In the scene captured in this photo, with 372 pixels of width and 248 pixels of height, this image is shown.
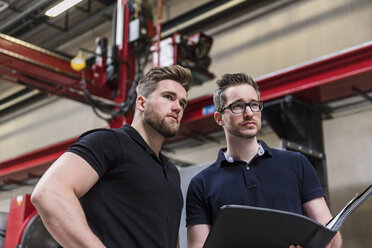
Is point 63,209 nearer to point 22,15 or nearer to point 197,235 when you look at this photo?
point 197,235

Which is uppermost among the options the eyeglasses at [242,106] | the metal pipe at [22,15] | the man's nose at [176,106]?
the metal pipe at [22,15]

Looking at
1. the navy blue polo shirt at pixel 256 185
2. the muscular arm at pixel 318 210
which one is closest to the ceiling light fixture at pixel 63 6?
the navy blue polo shirt at pixel 256 185

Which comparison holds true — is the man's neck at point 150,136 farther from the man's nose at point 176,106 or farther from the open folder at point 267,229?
the open folder at point 267,229

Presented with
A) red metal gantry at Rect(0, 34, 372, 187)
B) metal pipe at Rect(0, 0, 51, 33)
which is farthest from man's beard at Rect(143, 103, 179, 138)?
metal pipe at Rect(0, 0, 51, 33)

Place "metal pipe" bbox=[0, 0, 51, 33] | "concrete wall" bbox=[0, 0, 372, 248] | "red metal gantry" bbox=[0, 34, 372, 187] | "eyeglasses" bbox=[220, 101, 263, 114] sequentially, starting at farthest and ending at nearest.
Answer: "metal pipe" bbox=[0, 0, 51, 33] → "concrete wall" bbox=[0, 0, 372, 248] → "red metal gantry" bbox=[0, 34, 372, 187] → "eyeglasses" bbox=[220, 101, 263, 114]

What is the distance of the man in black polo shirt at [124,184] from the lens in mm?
1479

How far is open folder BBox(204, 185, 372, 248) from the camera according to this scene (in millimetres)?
1493

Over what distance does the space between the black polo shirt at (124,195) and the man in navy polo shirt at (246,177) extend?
0.30 m

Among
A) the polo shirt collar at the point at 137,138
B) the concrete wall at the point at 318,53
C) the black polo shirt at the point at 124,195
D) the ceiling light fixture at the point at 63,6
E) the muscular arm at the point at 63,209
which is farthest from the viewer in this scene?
the ceiling light fixture at the point at 63,6

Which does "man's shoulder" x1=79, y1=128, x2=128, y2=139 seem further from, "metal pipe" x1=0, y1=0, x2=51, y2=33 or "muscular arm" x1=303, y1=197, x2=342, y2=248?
"metal pipe" x1=0, y1=0, x2=51, y2=33

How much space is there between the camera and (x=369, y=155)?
5.70m

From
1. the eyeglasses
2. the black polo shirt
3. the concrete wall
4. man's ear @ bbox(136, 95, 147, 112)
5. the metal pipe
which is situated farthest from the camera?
the metal pipe

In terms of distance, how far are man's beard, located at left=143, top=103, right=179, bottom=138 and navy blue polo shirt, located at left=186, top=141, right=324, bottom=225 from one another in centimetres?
37

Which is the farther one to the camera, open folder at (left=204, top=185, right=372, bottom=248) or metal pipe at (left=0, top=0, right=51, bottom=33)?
metal pipe at (left=0, top=0, right=51, bottom=33)
